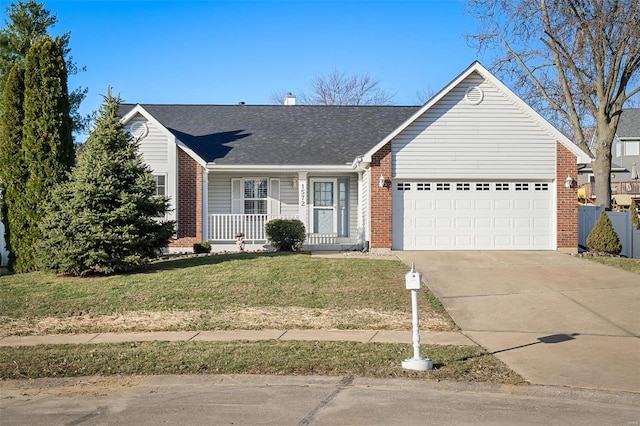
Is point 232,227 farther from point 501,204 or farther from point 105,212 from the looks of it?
point 501,204

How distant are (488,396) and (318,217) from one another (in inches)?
613

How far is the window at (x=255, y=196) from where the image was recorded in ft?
75.1

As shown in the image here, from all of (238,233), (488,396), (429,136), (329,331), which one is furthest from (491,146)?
(488,396)

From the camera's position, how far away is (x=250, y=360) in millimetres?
8680

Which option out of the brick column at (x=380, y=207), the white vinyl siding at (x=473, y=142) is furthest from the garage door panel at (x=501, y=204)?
the brick column at (x=380, y=207)

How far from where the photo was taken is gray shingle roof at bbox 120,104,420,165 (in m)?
22.2

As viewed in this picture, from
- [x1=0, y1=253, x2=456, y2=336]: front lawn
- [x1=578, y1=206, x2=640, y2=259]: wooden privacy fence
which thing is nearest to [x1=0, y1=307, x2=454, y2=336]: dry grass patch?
[x1=0, y1=253, x2=456, y2=336]: front lawn

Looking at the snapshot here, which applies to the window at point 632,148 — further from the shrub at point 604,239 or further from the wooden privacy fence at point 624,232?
the shrub at point 604,239

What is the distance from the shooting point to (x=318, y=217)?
74.0 feet

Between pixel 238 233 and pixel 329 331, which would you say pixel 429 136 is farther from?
pixel 329 331

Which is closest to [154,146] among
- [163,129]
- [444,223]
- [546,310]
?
[163,129]

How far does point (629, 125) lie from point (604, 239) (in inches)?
1337

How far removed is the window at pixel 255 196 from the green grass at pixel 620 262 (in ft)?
34.8

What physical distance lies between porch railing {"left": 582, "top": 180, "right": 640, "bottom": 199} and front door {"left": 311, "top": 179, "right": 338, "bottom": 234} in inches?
1011
